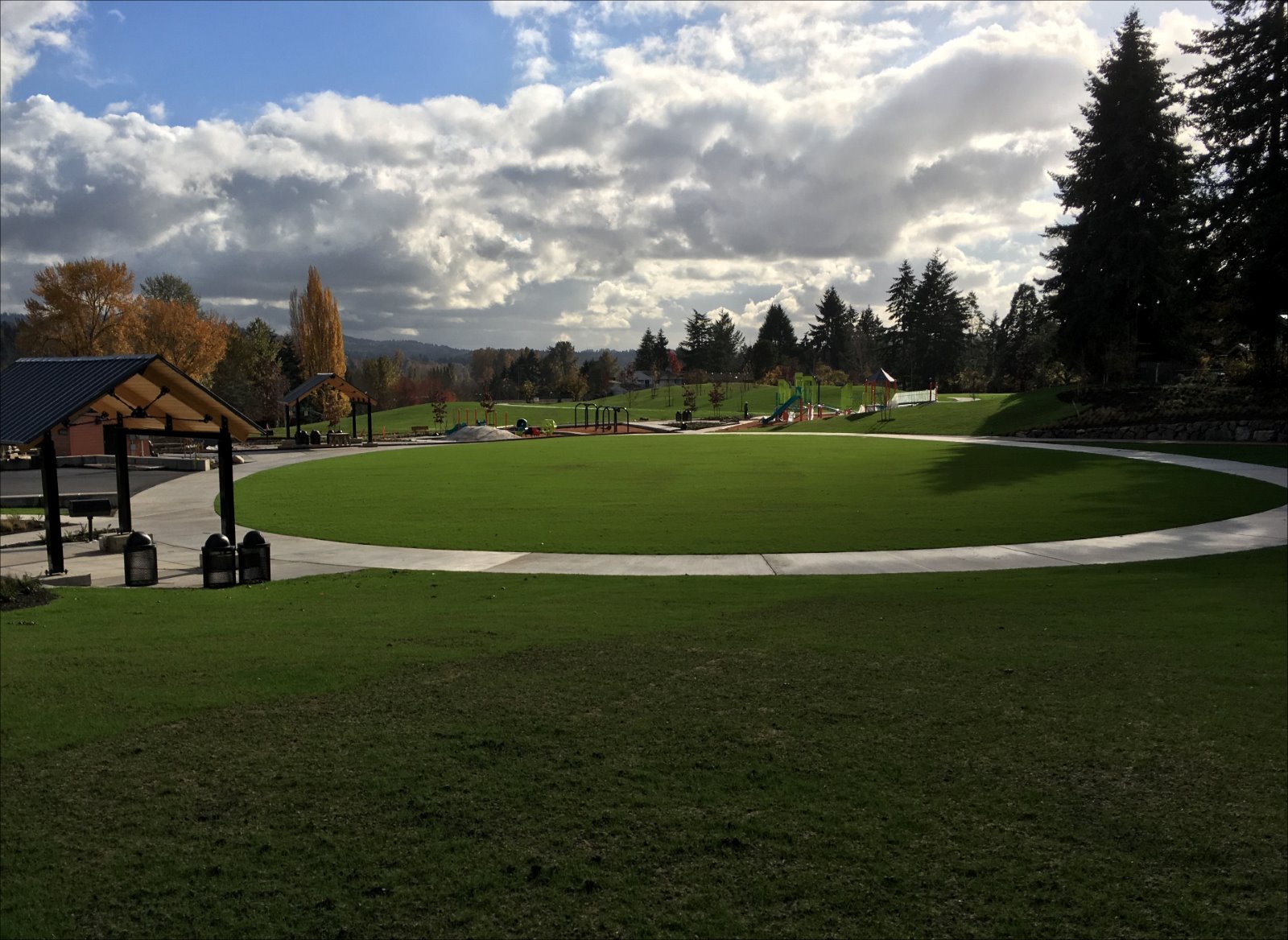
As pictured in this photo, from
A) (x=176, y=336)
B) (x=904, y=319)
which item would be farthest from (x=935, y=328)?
(x=176, y=336)

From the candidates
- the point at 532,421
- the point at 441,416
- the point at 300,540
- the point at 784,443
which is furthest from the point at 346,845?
the point at 532,421

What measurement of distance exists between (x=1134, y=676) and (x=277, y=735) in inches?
297

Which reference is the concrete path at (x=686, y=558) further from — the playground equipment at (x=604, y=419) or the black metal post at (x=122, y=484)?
the playground equipment at (x=604, y=419)

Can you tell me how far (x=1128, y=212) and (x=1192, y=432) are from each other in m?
15.3

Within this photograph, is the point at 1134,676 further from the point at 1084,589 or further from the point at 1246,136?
the point at 1246,136

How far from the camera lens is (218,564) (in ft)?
44.3

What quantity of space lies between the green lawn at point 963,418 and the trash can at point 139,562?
44.7 meters

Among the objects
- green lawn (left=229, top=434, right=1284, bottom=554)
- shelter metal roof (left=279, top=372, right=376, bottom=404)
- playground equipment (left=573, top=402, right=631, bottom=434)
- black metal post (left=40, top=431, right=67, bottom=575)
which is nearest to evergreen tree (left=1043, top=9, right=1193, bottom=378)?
green lawn (left=229, top=434, right=1284, bottom=554)

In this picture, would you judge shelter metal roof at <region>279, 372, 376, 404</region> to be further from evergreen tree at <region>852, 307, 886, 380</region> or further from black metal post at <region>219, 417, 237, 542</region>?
evergreen tree at <region>852, 307, 886, 380</region>

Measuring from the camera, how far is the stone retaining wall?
118ft

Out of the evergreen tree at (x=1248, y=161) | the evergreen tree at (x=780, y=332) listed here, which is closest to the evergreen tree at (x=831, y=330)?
the evergreen tree at (x=780, y=332)

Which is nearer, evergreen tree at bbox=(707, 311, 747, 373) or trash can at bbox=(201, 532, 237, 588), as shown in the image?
trash can at bbox=(201, 532, 237, 588)

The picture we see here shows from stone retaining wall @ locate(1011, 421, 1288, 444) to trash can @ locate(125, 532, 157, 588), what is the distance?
3987cm

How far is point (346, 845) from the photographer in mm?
5375
